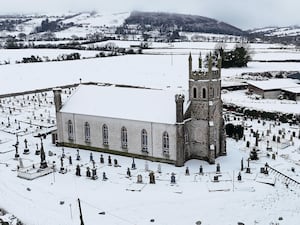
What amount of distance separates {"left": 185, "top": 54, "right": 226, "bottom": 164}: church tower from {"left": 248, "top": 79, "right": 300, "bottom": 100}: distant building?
29.5 metres

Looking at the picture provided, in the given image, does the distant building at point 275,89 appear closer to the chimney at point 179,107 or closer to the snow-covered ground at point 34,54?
the chimney at point 179,107

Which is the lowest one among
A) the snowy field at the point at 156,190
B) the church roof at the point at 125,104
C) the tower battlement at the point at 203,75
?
the snowy field at the point at 156,190

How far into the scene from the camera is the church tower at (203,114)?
3419 cm

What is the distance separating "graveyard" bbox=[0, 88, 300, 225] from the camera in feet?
85.5

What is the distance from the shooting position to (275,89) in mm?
63156

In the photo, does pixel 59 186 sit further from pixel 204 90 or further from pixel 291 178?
pixel 291 178

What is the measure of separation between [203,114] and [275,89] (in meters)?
32.7

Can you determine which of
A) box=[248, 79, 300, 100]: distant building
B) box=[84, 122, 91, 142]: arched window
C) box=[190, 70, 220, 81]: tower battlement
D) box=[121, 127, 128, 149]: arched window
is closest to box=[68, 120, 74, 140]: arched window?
box=[84, 122, 91, 142]: arched window

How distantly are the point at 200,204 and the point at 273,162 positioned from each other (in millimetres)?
10615

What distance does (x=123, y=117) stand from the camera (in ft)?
119

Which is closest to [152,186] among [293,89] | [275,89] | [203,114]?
[203,114]

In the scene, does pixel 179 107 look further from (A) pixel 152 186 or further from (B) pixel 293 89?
(B) pixel 293 89

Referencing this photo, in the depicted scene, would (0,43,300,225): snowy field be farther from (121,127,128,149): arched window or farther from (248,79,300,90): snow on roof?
(248,79,300,90): snow on roof

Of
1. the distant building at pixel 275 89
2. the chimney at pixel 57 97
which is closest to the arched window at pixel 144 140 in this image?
the chimney at pixel 57 97
